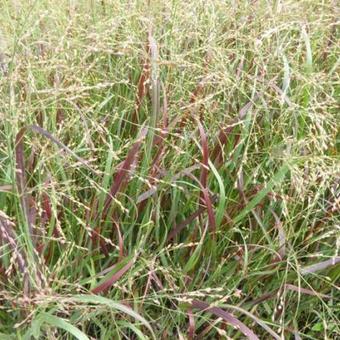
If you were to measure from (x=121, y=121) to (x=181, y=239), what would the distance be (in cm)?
31

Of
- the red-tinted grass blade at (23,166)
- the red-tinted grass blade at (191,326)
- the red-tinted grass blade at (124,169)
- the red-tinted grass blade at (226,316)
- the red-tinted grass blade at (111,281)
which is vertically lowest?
the red-tinted grass blade at (191,326)

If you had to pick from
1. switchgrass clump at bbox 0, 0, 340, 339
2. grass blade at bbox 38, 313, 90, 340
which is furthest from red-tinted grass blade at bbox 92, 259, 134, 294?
grass blade at bbox 38, 313, 90, 340

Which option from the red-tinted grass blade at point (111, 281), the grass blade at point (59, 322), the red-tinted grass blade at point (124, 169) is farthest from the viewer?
the red-tinted grass blade at point (124, 169)

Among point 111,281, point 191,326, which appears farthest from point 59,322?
point 191,326

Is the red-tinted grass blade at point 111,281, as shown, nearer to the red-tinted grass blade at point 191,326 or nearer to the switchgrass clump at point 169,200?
the switchgrass clump at point 169,200

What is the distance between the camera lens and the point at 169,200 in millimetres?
1408

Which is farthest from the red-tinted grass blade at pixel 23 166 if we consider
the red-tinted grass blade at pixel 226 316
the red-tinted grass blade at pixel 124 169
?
the red-tinted grass blade at pixel 226 316

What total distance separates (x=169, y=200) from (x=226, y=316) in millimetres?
336

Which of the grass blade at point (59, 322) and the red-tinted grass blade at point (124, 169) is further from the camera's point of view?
the red-tinted grass blade at point (124, 169)

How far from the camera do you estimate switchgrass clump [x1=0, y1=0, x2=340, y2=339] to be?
45.6 inches

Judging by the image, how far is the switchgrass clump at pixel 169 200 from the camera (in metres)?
1.16

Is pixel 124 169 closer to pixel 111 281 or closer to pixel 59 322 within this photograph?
pixel 111 281

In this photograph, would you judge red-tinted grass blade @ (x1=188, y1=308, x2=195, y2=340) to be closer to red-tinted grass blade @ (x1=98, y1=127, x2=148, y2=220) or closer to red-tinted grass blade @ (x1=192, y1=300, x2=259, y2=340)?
red-tinted grass blade @ (x1=192, y1=300, x2=259, y2=340)

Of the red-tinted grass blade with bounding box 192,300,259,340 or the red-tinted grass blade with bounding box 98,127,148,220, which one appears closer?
the red-tinted grass blade with bounding box 192,300,259,340
